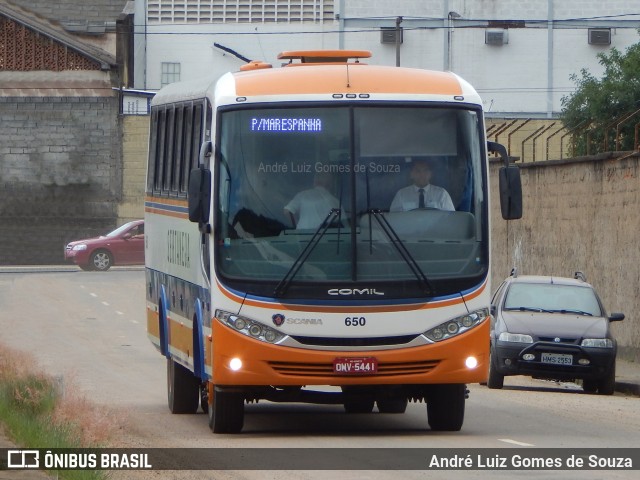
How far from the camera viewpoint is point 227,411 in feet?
44.5

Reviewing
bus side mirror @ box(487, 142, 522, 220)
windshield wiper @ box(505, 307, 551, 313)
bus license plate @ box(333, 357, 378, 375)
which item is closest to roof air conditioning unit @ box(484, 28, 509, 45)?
windshield wiper @ box(505, 307, 551, 313)

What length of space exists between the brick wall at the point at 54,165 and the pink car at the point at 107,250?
9200mm

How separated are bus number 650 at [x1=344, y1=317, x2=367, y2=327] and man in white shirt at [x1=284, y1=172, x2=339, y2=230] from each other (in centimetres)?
81

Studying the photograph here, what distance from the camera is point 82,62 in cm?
6000

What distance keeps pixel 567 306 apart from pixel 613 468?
34.3 ft

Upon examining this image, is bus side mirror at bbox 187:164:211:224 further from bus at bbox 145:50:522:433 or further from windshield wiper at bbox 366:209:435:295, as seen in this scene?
windshield wiper at bbox 366:209:435:295

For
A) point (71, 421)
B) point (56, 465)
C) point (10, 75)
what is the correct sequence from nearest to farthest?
point (56, 465) → point (71, 421) → point (10, 75)

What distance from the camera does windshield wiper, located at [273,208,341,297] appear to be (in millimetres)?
12859

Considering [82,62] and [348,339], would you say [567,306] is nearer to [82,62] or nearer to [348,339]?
[348,339]

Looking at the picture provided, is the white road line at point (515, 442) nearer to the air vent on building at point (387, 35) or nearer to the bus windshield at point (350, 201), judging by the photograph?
the bus windshield at point (350, 201)

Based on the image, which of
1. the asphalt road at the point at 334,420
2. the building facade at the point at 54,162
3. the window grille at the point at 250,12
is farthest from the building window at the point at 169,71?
the asphalt road at the point at 334,420

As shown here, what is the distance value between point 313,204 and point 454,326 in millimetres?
1549

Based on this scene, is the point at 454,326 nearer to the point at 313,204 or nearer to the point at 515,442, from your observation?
the point at 515,442

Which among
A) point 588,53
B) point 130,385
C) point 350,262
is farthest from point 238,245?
point 588,53
